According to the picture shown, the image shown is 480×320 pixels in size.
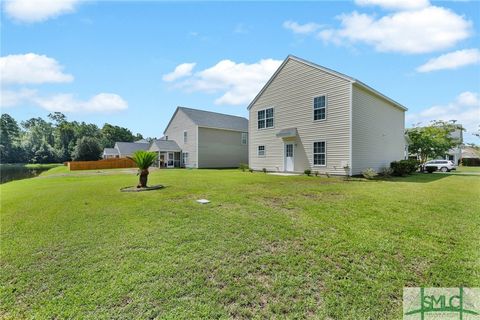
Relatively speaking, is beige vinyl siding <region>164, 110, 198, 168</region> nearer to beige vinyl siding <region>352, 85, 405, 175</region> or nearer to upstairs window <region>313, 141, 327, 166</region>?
upstairs window <region>313, 141, 327, 166</region>

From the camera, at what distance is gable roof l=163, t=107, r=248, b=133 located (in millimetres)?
27938

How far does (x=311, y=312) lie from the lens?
258 cm

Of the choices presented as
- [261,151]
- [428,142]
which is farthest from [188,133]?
[428,142]

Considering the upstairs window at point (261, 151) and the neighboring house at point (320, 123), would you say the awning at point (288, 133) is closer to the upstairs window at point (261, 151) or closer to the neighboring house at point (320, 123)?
the neighboring house at point (320, 123)

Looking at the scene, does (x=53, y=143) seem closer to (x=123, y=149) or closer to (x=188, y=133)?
(x=123, y=149)

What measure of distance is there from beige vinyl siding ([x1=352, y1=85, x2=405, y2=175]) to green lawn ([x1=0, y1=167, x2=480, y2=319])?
331 inches

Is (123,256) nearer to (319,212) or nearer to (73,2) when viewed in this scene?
(319,212)

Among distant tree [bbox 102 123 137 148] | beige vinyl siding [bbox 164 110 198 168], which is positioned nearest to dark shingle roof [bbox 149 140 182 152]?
beige vinyl siding [bbox 164 110 198 168]

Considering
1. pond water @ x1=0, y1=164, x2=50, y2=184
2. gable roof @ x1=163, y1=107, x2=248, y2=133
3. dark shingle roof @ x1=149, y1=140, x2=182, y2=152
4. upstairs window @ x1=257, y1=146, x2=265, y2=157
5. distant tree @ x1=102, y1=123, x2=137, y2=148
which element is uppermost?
distant tree @ x1=102, y1=123, x2=137, y2=148

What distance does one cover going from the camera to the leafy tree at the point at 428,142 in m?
23.3

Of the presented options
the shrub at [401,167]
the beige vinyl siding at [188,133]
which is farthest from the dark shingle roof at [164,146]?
the shrub at [401,167]

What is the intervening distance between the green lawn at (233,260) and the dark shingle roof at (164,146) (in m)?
22.4

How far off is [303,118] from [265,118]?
12.0 feet

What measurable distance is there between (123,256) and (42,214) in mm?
4513
